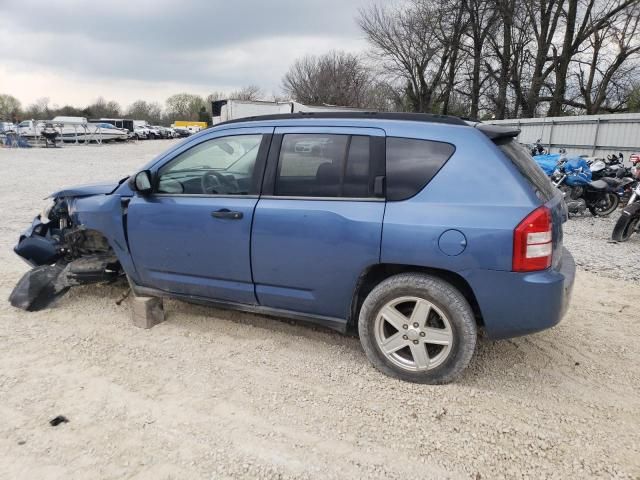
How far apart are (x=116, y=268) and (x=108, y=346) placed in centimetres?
94

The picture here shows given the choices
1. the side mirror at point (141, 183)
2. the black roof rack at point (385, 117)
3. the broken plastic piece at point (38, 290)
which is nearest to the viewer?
the black roof rack at point (385, 117)

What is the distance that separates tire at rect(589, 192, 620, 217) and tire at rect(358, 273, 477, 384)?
838cm

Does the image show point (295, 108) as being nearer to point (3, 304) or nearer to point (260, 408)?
point (3, 304)

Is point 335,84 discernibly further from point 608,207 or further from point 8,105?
point 8,105

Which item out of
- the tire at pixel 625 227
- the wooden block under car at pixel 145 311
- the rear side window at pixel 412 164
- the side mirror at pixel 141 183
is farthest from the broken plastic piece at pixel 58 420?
the tire at pixel 625 227

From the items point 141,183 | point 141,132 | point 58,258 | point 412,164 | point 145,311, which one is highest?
point 141,132

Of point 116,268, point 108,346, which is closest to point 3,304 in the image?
point 116,268

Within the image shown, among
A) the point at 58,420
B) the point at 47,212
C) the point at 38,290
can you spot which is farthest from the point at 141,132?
the point at 58,420

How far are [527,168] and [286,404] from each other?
226cm

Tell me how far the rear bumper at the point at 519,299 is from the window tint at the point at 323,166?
0.98 metres

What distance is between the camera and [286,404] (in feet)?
9.81

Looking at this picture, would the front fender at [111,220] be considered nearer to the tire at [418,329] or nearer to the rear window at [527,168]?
the tire at [418,329]

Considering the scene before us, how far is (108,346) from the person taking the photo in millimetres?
3725

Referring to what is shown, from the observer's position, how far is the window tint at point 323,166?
10.5 feet
